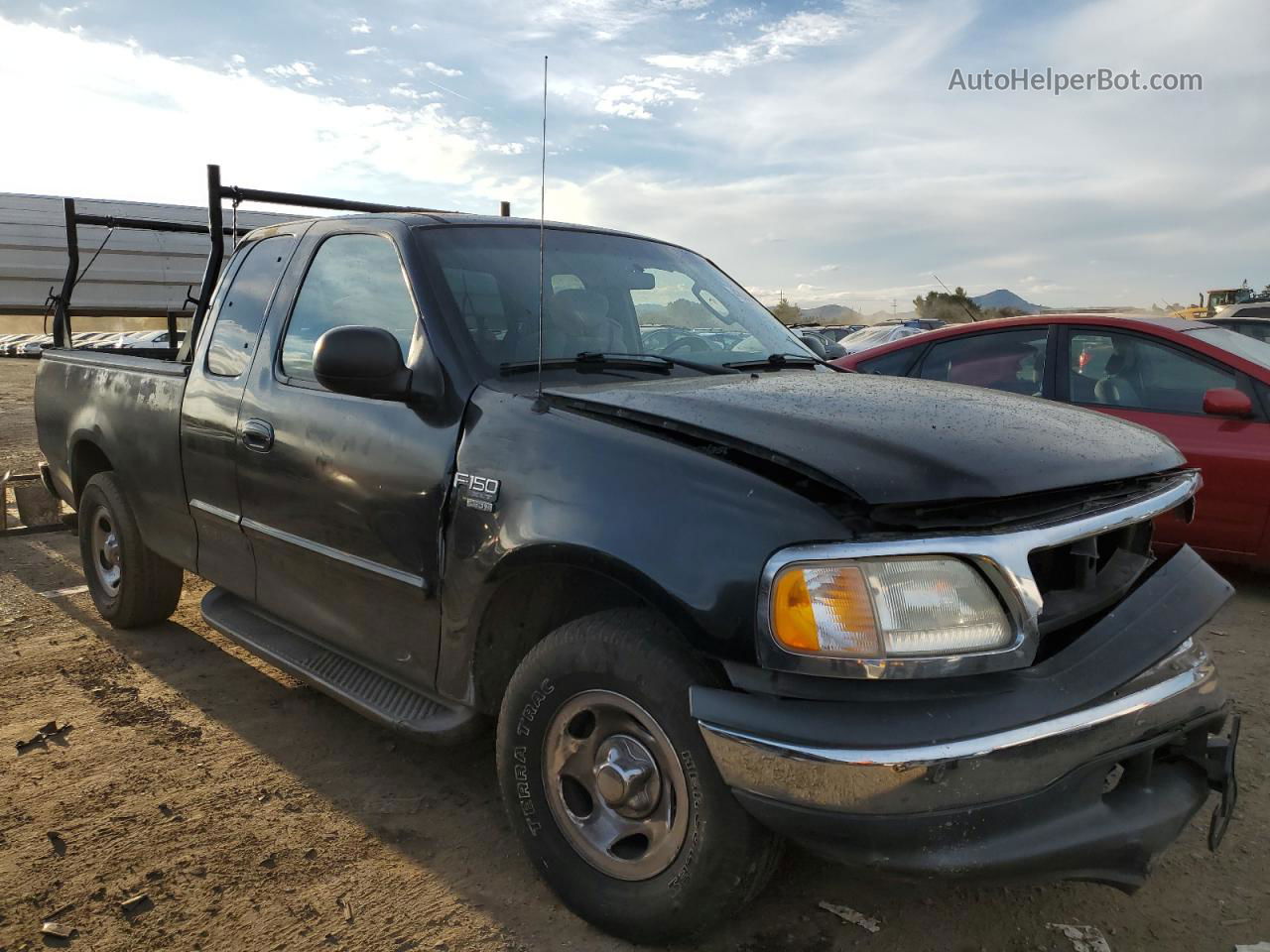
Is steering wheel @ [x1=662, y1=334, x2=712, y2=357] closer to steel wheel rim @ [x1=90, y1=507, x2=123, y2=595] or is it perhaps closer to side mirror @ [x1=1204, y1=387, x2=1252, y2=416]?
steel wheel rim @ [x1=90, y1=507, x2=123, y2=595]

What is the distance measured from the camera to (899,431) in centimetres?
208

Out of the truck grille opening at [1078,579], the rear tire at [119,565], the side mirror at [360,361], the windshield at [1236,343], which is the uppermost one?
the windshield at [1236,343]

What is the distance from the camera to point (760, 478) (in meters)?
1.91

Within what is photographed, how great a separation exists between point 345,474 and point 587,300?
0.94m

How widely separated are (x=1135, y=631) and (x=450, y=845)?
187 centimetres

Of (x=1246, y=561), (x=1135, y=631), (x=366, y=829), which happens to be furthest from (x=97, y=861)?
(x=1246, y=561)

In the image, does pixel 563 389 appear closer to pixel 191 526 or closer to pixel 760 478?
pixel 760 478

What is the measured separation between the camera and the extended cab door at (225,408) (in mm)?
3361

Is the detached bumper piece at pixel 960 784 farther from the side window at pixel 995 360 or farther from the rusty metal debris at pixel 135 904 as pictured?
the side window at pixel 995 360

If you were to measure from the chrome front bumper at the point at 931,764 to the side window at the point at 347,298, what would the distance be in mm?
1561

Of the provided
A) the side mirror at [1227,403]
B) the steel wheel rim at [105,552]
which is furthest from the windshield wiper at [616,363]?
the side mirror at [1227,403]

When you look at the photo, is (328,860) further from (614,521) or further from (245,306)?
(245,306)

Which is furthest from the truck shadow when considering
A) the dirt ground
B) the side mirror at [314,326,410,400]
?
the side mirror at [314,326,410,400]

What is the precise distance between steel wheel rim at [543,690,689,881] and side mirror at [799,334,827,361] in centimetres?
204
